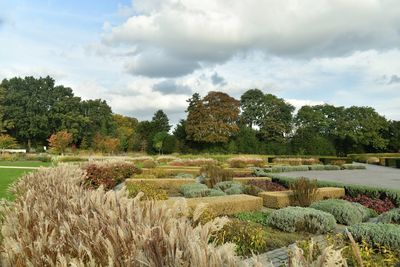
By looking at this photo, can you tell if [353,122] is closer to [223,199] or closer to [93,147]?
[93,147]

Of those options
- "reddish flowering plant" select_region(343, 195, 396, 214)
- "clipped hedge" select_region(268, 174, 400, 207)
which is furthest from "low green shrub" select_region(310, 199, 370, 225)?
"clipped hedge" select_region(268, 174, 400, 207)

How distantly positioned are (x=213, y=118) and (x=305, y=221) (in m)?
39.1

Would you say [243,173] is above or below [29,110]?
below

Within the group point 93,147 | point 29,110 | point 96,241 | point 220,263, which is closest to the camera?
point 220,263

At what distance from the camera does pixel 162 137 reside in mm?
47094

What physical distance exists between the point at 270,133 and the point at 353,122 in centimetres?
1183

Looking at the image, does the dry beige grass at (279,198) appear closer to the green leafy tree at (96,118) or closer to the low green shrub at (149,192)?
the low green shrub at (149,192)

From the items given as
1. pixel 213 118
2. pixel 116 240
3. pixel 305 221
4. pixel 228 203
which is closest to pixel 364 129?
pixel 213 118

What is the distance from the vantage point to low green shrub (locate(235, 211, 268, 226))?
7.81 metres

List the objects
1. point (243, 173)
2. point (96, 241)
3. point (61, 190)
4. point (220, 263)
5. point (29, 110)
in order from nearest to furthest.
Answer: point (220, 263) → point (96, 241) → point (61, 190) → point (243, 173) → point (29, 110)

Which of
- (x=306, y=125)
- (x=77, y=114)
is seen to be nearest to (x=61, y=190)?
(x=306, y=125)

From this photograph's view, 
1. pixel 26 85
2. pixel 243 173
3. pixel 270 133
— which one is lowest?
pixel 243 173

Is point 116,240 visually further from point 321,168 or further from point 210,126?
point 210,126

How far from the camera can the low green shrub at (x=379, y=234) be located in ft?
17.7
